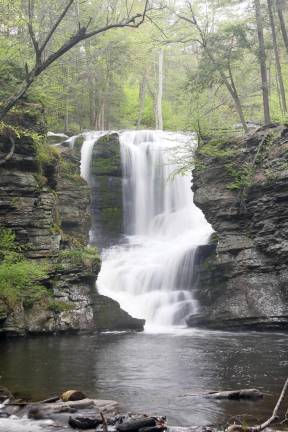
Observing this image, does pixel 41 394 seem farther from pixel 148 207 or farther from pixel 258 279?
pixel 148 207

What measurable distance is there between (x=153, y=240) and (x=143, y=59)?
16749 mm

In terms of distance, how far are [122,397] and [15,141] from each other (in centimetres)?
1167

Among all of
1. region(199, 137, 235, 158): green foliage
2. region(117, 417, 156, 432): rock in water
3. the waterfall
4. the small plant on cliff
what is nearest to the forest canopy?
region(199, 137, 235, 158): green foliage

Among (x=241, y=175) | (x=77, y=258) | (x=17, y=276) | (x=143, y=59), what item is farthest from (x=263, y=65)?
(x=143, y=59)

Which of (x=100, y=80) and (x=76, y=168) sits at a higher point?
(x=100, y=80)

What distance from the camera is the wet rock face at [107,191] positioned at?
25444 mm

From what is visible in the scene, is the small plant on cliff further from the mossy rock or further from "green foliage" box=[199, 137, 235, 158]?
the mossy rock

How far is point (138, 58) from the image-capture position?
112ft

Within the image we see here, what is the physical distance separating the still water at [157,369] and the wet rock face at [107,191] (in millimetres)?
10689

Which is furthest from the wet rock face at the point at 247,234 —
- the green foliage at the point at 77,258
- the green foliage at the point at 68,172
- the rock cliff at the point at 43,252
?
the green foliage at the point at 68,172

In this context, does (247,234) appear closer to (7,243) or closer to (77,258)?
(77,258)

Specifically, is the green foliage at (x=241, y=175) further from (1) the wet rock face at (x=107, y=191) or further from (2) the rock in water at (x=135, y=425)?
(2) the rock in water at (x=135, y=425)

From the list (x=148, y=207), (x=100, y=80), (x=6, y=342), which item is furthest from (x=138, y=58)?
(x=6, y=342)

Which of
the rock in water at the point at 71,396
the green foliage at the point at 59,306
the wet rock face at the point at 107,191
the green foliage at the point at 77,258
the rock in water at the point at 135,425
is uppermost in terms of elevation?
the wet rock face at the point at 107,191
